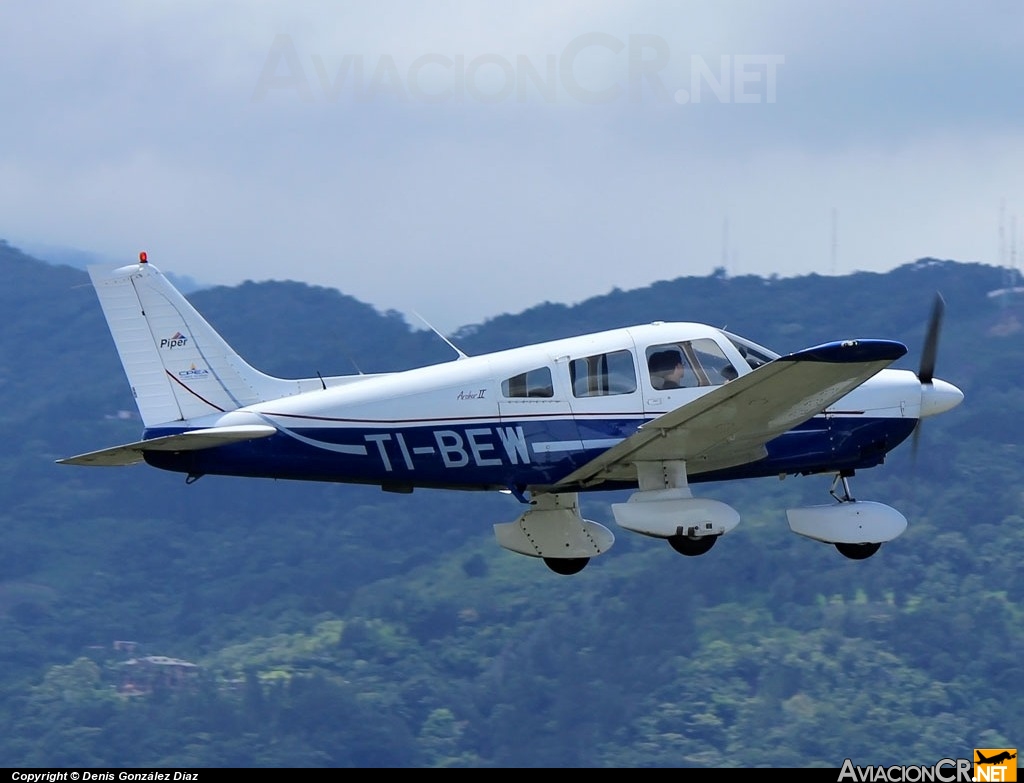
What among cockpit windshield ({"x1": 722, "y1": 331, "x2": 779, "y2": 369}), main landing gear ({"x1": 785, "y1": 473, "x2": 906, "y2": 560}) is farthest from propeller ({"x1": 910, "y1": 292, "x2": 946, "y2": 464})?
cockpit windshield ({"x1": 722, "y1": 331, "x2": 779, "y2": 369})

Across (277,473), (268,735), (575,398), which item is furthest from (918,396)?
(268,735)

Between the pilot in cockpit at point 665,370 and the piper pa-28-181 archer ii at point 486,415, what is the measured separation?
0.05 ft

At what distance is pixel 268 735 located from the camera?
221 feet

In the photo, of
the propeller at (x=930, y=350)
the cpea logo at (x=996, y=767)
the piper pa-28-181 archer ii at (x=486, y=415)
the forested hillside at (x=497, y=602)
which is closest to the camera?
the cpea logo at (x=996, y=767)

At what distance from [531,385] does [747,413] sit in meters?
2.21

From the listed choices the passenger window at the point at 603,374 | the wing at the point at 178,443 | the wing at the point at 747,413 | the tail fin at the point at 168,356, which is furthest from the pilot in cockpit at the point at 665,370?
the wing at the point at 178,443

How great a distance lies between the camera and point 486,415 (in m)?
17.3

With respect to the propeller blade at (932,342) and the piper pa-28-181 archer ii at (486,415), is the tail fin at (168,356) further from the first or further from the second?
the propeller blade at (932,342)

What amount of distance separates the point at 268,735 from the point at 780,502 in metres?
26.4

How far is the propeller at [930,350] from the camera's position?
17.9m

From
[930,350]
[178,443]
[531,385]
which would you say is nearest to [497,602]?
[930,350]

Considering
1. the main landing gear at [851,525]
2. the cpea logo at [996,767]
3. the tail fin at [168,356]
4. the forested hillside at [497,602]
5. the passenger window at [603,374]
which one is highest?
the tail fin at [168,356]

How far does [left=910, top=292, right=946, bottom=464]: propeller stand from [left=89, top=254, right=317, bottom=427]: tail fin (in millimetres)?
6735

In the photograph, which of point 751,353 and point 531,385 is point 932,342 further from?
point 531,385
